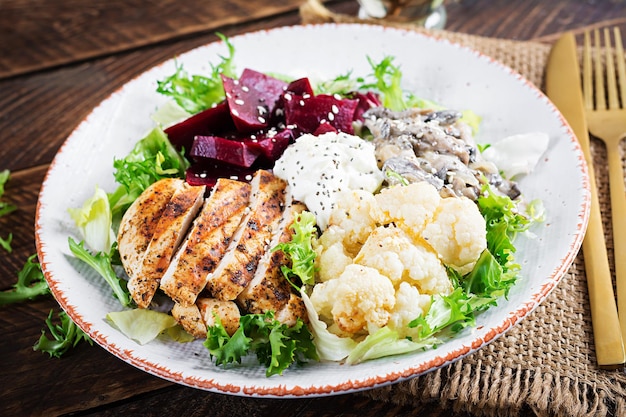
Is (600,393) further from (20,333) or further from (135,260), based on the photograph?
(20,333)

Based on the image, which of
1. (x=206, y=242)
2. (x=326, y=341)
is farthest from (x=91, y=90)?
(x=326, y=341)

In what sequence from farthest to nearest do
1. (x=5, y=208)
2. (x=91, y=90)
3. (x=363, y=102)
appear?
(x=91, y=90)
(x=5, y=208)
(x=363, y=102)

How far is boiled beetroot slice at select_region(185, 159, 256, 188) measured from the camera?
355 centimetres

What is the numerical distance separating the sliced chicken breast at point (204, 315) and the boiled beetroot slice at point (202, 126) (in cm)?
115

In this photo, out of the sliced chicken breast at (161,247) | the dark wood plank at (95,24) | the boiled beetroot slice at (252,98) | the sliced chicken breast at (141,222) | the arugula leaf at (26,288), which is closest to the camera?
the sliced chicken breast at (161,247)

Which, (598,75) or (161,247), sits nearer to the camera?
(161,247)

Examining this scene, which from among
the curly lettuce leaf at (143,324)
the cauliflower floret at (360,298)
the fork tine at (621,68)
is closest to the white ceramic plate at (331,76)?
the curly lettuce leaf at (143,324)

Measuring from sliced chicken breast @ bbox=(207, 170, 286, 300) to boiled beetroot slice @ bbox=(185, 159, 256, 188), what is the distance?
22 centimetres

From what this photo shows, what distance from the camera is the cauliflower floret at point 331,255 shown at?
297 cm

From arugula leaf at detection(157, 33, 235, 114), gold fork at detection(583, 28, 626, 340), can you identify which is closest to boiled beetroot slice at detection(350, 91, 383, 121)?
arugula leaf at detection(157, 33, 235, 114)

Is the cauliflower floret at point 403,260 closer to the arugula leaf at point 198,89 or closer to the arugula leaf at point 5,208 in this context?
the arugula leaf at point 198,89

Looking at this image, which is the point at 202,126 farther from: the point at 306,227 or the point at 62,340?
the point at 62,340

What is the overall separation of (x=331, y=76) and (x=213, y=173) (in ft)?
4.15

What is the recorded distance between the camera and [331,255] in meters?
3.00
